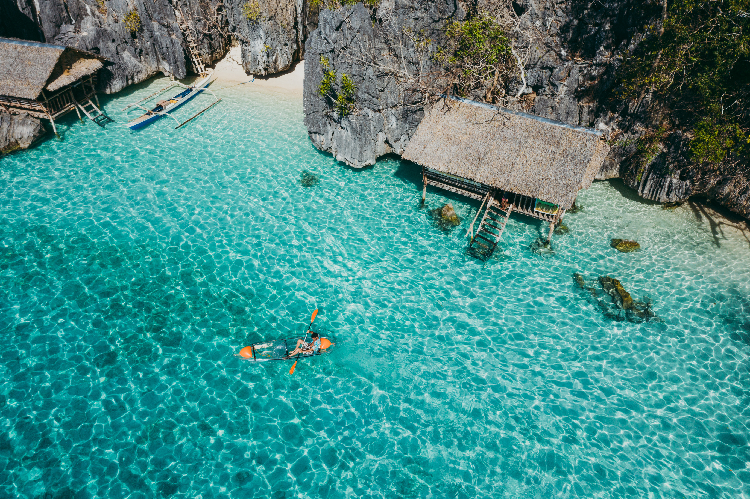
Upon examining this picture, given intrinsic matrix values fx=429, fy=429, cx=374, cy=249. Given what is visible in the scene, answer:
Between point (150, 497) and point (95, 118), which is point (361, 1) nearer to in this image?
point (95, 118)

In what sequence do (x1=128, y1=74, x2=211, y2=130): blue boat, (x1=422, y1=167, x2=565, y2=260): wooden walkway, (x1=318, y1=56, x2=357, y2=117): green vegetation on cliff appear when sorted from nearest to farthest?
(x1=422, y1=167, x2=565, y2=260): wooden walkway < (x1=318, y1=56, x2=357, y2=117): green vegetation on cliff < (x1=128, y1=74, x2=211, y2=130): blue boat

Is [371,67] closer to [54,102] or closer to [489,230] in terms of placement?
[489,230]

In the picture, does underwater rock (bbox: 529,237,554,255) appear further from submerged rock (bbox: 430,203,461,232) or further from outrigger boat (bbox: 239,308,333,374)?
outrigger boat (bbox: 239,308,333,374)

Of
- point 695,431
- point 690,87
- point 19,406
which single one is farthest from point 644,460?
point 19,406

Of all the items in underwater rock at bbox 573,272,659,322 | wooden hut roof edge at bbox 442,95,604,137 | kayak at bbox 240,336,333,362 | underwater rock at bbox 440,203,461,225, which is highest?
wooden hut roof edge at bbox 442,95,604,137

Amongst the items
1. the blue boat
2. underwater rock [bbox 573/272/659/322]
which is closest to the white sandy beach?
the blue boat

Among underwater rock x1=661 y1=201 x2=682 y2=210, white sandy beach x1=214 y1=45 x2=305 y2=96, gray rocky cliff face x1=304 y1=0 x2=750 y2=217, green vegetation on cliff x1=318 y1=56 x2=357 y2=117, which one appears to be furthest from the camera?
white sandy beach x1=214 y1=45 x2=305 y2=96

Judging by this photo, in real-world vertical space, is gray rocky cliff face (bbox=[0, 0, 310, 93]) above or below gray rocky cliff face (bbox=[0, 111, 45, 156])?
above
